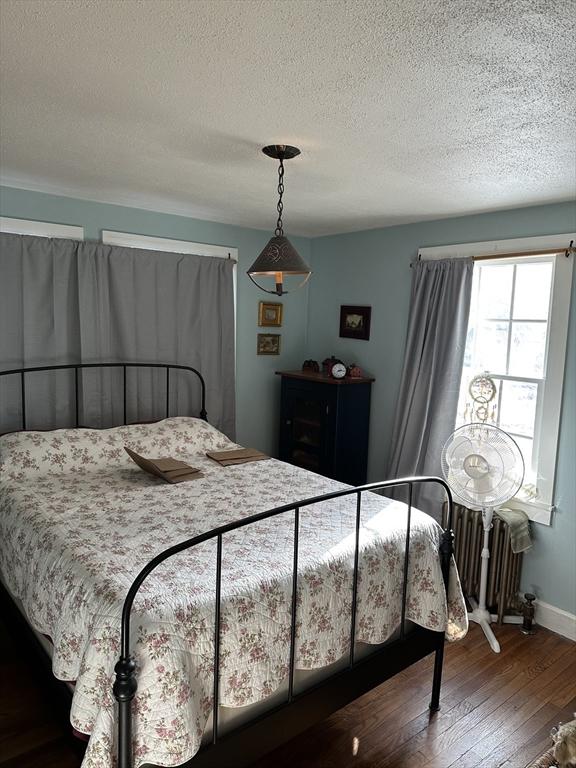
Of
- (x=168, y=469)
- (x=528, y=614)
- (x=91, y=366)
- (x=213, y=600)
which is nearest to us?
(x=213, y=600)

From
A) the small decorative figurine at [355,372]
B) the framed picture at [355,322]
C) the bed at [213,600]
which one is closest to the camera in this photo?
the bed at [213,600]

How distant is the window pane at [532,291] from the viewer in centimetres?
330

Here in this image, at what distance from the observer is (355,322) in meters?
4.40

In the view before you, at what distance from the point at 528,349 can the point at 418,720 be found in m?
2.14

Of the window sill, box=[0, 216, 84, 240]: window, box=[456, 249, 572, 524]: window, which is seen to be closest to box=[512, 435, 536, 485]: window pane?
box=[456, 249, 572, 524]: window

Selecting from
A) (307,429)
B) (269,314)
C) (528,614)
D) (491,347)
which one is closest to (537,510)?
(528,614)

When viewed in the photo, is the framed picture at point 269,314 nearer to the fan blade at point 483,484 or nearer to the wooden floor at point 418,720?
the fan blade at point 483,484

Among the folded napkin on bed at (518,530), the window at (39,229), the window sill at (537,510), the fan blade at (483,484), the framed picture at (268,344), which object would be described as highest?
the window at (39,229)

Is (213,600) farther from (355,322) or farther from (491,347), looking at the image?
(355,322)

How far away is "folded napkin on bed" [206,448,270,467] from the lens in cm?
334

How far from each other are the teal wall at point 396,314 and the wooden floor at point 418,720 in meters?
0.56

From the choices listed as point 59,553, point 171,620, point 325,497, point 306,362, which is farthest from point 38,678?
point 306,362

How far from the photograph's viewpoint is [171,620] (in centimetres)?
163

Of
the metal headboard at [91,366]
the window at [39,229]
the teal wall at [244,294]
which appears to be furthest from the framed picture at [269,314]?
the window at [39,229]
